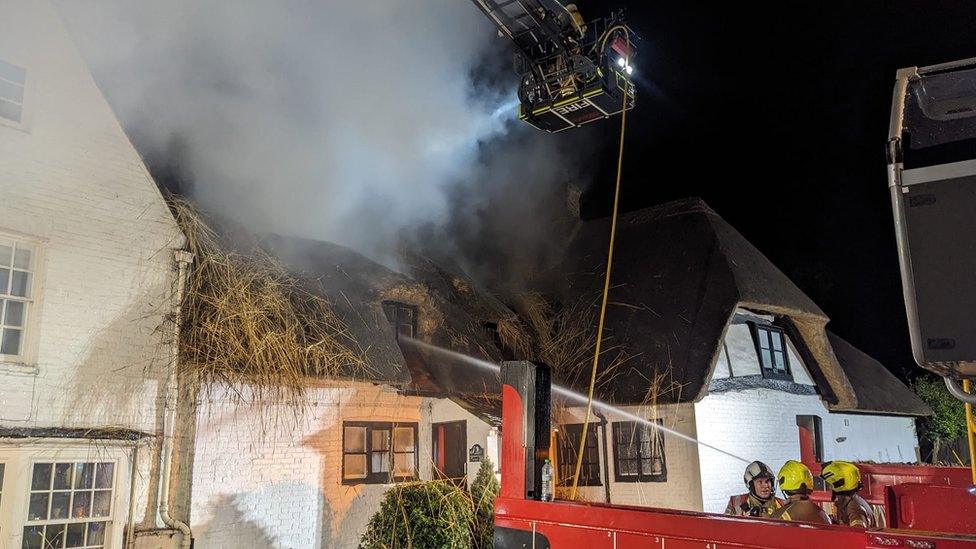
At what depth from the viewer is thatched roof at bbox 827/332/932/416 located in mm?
15805

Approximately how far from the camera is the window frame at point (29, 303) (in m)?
6.98

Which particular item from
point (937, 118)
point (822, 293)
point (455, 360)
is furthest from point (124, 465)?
point (822, 293)

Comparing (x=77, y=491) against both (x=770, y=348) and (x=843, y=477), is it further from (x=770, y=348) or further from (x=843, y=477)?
(x=770, y=348)

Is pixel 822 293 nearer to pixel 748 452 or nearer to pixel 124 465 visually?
pixel 748 452

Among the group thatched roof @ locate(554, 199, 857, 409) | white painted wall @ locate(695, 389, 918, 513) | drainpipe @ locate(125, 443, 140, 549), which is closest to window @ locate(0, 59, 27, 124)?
drainpipe @ locate(125, 443, 140, 549)

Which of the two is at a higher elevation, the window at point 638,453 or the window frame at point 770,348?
the window frame at point 770,348

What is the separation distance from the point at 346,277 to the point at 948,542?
9.48 metres

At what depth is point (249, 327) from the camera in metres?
8.29

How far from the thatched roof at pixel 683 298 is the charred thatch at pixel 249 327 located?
19.5ft

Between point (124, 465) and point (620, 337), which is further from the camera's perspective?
point (620, 337)

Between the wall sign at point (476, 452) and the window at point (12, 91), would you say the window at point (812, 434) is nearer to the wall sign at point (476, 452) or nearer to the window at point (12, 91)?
the wall sign at point (476, 452)

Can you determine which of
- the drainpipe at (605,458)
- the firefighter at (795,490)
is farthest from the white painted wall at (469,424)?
the firefighter at (795,490)

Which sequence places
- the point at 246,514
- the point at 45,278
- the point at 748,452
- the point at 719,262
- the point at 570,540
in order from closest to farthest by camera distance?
the point at 570,540
the point at 45,278
the point at 246,514
the point at 748,452
the point at 719,262

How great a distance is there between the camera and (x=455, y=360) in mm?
11414
